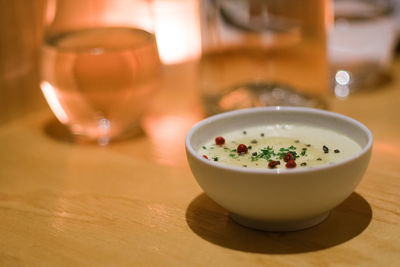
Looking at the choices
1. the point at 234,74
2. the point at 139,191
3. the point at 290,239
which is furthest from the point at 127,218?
the point at 234,74

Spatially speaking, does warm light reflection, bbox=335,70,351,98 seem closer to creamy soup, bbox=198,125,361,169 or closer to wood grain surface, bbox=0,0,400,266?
wood grain surface, bbox=0,0,400,266

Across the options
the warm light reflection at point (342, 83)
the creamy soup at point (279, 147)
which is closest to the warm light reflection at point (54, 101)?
the creamy soup at point (279, 147)

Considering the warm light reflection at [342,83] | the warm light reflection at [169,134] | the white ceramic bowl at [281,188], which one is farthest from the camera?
the warm light reflection at [342,83]

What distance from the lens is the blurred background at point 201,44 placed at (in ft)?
2.81

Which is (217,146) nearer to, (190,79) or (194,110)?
(194,110)

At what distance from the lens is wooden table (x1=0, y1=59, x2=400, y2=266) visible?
53 cm

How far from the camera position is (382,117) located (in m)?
0.85

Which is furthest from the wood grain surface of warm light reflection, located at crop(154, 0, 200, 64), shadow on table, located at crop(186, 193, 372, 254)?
warm light reflection, located at crop(154, 0, 200, 64)

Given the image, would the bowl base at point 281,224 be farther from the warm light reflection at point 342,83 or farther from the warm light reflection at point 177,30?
the warm light reflection at point 177,30

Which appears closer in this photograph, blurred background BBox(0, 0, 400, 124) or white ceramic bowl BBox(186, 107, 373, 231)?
white ceramic bowl BBox(186, 107, 373, 231)

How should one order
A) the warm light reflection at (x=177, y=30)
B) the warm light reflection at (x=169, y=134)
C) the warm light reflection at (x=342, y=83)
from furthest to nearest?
the warm light reflection at (x=177, y=30)
the warm light reflection at (x=342, y=83)
the warm light reflection at (x=169, y=134)

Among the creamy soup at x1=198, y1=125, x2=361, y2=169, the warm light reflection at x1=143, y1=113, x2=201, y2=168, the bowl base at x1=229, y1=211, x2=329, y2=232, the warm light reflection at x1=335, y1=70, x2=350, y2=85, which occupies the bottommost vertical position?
the warm light reflection at x1=143, y1=113, x2=201, y2=168

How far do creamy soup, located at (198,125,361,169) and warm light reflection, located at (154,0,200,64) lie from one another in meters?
0.53

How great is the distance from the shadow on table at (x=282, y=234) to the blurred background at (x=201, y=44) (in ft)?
1.25
